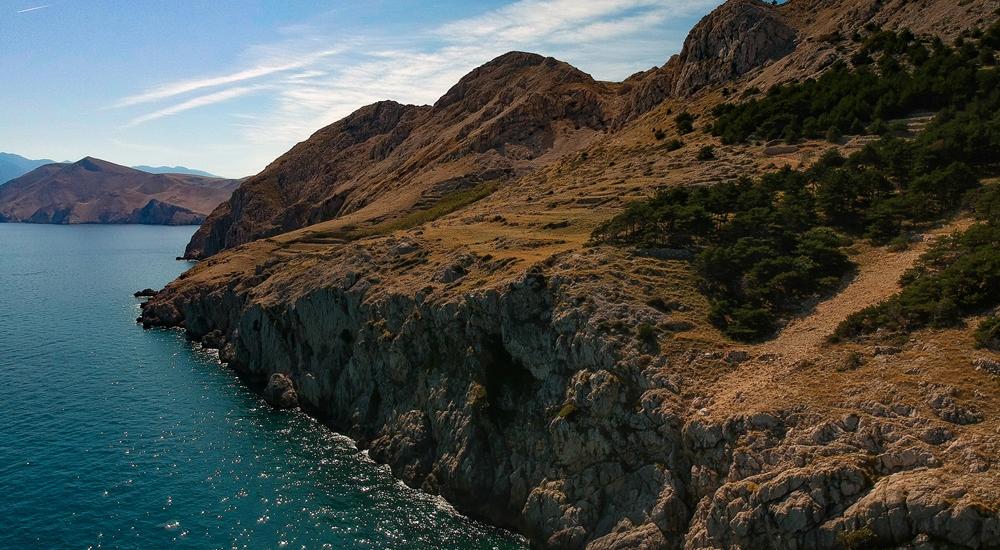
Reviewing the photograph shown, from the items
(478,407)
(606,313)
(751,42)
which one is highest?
(751,42)

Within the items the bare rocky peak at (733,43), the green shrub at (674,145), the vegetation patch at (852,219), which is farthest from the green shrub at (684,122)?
the vegetation patch at (852,219)

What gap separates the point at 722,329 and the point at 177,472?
177 ft

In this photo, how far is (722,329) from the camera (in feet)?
181

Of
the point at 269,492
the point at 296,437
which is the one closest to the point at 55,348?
the point at 296,437

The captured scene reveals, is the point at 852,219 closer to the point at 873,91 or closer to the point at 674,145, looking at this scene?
the point at 873,91

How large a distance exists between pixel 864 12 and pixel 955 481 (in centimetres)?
11635

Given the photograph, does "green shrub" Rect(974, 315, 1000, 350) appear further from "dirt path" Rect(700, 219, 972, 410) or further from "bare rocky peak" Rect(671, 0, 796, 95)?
"bare rocky peak" Rect(671, 0, 796, 95)

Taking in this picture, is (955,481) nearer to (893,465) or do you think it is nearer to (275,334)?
(893,465)

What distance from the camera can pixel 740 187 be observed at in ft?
259

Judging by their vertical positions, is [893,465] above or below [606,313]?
below

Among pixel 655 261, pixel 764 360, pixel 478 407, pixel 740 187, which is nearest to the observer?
pixel 764 360

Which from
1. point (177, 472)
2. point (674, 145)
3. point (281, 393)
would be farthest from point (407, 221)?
point (177, 472)

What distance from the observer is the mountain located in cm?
3850

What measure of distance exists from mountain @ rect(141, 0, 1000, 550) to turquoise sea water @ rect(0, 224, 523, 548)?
159 inches
